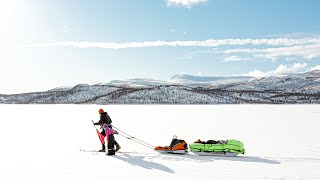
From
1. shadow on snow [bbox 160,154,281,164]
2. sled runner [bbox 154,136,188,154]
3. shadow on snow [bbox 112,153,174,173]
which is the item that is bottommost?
shadow on snow [bbox 112,153,174,173]

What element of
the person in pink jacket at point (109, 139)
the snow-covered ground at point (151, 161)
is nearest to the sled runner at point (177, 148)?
the snow-covered ground at point (151, 161)

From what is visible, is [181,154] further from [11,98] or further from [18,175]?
[11,98]

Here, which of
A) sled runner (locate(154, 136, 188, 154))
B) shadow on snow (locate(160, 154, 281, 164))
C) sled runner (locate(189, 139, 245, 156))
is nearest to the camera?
shadow on snow (locate(160, 154, 281, 164))

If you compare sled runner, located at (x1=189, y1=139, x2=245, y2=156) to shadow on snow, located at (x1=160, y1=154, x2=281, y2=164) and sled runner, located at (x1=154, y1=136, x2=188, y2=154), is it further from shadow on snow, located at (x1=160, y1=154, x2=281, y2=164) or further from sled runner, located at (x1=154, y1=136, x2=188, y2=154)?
sled runner, located at (x1=154, y1=136, x2=188, y2=154)

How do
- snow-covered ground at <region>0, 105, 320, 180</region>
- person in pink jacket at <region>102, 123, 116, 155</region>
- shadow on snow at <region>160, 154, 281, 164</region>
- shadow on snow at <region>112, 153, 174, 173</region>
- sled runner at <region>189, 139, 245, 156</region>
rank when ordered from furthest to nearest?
person in pink jacket at <region>102, 123, 116, 155</region>
sled runner at <region>189, 139, 245, 156</region>
shadow on snow at <region>160, 154, 281, 164</region>
shadow on snow at <region>112, 153, 174, 173</region>
snow-covered ground at <region>0, 105, 320, 180</region>

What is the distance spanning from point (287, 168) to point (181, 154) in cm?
343

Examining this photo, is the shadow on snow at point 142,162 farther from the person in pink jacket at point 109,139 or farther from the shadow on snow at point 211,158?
the shadow on snow at point 211,158

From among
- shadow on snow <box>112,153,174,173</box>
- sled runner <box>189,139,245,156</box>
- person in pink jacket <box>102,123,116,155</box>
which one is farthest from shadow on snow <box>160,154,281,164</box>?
person in pink jacket <box>102,123,116,155</box>

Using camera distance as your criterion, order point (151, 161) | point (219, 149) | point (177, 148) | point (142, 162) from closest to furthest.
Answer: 1. point (142, 162)
2. point (151, 161)
3. point (219, 149)
4. point (177, 148)

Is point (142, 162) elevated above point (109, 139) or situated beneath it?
situated beneath

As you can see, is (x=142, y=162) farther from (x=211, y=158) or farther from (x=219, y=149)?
(x=219, y=149)

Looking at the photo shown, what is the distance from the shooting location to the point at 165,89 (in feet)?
393

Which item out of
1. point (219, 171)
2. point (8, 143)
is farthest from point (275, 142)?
point (8, 143)

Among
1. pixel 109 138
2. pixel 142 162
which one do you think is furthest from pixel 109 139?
pixel 142 162
